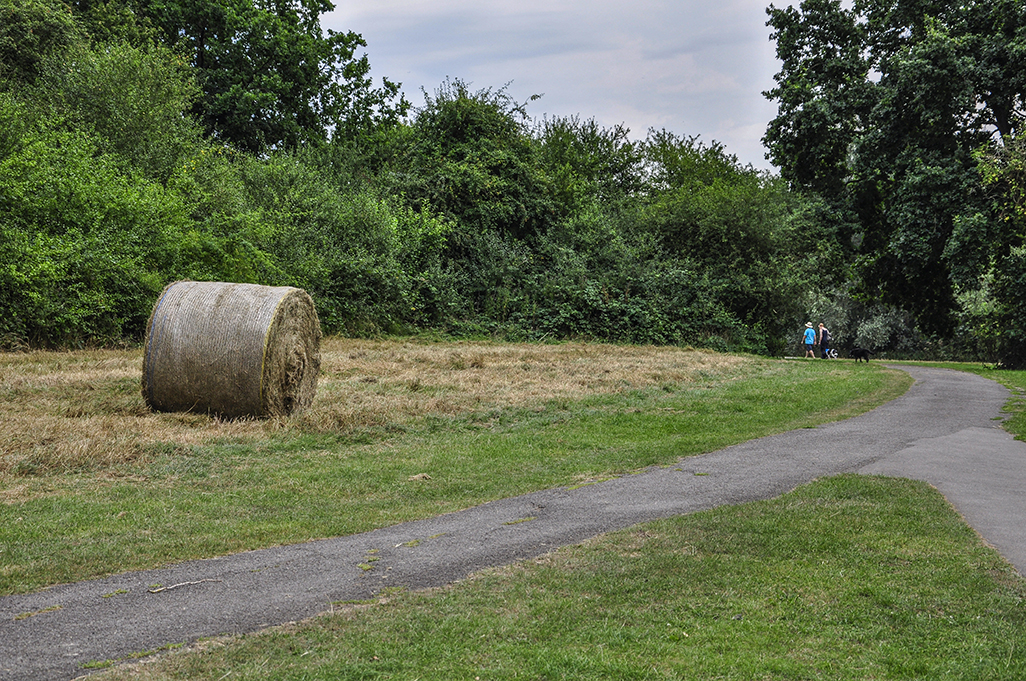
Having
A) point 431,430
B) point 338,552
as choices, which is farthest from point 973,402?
point 338,552

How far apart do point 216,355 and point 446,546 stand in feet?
23.7

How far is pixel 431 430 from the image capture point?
13.0 metres

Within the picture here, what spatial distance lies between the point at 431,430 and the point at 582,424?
2.85 meters

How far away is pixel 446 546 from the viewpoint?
688 centimetres

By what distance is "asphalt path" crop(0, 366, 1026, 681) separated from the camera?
16.2 ft

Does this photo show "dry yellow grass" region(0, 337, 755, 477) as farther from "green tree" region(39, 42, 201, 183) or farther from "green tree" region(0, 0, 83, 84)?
"green tree" region(0, 0, 83, 84)

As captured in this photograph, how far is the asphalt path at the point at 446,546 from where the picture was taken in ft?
16.2

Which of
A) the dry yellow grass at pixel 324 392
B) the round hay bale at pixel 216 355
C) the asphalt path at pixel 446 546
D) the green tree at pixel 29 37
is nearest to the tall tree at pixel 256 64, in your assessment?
the green tree at pixel 29 37

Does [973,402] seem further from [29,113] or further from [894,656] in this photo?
[29,113]

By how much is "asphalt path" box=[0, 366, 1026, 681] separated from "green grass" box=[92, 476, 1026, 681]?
37 cm

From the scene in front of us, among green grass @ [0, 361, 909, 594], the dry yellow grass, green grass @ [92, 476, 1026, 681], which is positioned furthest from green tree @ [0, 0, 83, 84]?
green grass @ [92, 476, 1026, 681]

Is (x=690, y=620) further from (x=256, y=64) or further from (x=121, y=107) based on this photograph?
(x=256, y=64)

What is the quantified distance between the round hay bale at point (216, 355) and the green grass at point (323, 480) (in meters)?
1.54

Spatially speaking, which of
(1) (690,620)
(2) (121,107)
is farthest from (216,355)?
(2) (121,107)
